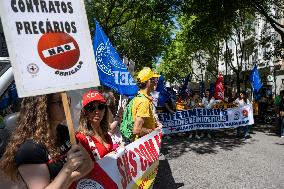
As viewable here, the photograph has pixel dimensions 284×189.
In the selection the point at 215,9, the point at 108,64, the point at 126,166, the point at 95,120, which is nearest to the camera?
the point at 95,120

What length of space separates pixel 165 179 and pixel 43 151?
18.4 ft

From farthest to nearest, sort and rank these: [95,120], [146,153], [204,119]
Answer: [204,119], [146,153], [95,120]

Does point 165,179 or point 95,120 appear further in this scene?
point 165,179

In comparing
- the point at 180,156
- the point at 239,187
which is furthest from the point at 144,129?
the point at 180,156

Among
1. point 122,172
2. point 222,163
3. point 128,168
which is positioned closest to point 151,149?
point 128,168

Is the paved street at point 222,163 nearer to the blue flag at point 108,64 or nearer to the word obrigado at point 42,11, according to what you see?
the blue flag at point 108,64

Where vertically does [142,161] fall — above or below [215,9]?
below

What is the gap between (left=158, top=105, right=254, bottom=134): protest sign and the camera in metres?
14.0

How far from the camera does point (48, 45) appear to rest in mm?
2564

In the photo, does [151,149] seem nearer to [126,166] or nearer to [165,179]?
[126,166]

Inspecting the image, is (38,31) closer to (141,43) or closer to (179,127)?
(179,127)

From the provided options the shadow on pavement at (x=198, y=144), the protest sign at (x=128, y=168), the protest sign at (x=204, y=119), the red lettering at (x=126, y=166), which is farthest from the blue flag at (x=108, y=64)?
the protest sign at (x=204, y=119)

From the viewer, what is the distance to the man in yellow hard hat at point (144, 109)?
5.32 m

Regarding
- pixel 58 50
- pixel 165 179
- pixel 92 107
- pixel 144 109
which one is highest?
pixel 58 50
